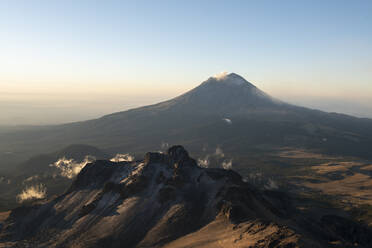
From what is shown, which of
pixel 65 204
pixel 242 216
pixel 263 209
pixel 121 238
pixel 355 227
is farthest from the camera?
pixel 65 204

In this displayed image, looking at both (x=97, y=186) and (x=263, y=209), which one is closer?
(x=263, y=209)

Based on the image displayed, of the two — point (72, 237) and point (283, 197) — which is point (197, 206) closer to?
point (72, 237)

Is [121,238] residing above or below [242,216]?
below

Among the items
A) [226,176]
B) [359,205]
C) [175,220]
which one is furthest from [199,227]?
[359,205]

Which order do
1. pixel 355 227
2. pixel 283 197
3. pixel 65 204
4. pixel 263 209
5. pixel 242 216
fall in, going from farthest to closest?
pixel 283 197 → pixel 65 204 → pixel 355 227 → pixel 263 209 → pixel 242 216

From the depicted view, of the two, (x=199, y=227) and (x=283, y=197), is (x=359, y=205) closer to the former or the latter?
(x=283, y=197)

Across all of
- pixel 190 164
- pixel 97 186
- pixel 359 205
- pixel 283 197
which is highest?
pixel 190 164
